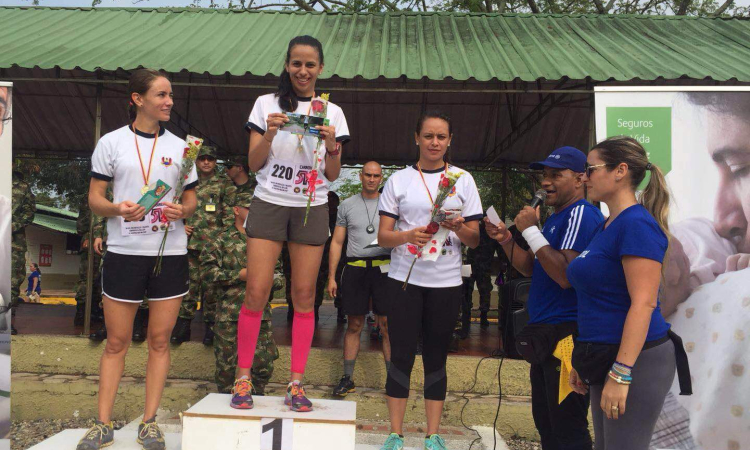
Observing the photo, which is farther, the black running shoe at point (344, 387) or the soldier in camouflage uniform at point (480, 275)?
the soldier in camouflage uniform at point (480, 275)

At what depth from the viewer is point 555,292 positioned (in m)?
2.96

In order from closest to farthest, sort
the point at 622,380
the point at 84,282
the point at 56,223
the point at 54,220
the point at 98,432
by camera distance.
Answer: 1. the point at 622,380
2. the point at 98,432
3. the point at 84,282
4. the point at 56,223
5. the point at 54,220

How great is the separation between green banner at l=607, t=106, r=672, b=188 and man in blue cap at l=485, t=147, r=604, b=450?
1.65 metres

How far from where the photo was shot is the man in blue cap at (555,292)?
9.30 feet

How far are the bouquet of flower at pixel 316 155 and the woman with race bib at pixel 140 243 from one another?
2.30 feet

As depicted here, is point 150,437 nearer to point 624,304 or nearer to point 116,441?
point 116,441

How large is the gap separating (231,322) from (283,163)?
73.6 inches

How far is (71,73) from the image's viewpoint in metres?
7.44

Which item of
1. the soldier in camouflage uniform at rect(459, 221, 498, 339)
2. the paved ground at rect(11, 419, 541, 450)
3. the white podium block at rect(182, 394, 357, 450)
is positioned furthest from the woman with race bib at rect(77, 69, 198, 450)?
the soldier in camouflage uniform at rect(459, 221, 498, 339)

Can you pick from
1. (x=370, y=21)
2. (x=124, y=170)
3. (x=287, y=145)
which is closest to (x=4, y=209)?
(x=124, y=170)

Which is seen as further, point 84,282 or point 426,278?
point 84,282

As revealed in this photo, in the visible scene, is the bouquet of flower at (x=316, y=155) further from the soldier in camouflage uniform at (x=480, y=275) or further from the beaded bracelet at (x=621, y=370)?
the soldier in camouflage uniform at (x=480, y=275)

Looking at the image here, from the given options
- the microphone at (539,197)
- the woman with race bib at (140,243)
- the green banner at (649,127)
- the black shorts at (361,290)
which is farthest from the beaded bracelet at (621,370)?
the black shorts at (361,290)

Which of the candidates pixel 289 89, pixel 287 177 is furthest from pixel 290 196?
pixel 289 89
